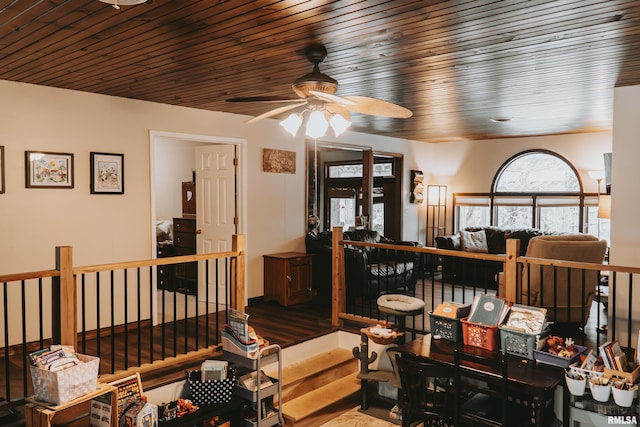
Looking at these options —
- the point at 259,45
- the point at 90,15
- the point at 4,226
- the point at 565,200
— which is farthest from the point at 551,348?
the point at 565,200

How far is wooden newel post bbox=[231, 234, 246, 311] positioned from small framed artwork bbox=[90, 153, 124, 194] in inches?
63.1

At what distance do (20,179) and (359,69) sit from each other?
310 cm

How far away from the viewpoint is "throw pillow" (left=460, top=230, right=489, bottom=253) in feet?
26.4

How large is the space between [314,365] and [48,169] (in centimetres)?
304

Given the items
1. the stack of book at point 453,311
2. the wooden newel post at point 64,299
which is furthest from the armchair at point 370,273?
the wooden newel post at point 64,299

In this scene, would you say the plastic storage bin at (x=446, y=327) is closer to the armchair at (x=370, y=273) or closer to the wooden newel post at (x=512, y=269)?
the wooden newel post at (x=512, y=269)

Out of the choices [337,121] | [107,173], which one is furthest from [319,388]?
[107,173]

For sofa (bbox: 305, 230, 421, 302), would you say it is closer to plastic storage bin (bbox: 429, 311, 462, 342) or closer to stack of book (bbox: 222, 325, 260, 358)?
plastic storage bin (bbox: 429, 311, 462, 342)

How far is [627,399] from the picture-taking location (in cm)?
277

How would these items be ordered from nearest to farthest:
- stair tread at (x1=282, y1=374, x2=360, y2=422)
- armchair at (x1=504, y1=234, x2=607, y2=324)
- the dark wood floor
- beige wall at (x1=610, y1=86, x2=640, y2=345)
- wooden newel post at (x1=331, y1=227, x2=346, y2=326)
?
the dark wood floor, stair tread at (x1=282, y1=374, x2=360, y2=422), beige wall at (x1=610, y1=86, x2=640, y2=345), armchair at (x1=504, y1=234, x2=607, y2=324), wooden newel post at (x1=331, y1=227, x2=346, y2=326)

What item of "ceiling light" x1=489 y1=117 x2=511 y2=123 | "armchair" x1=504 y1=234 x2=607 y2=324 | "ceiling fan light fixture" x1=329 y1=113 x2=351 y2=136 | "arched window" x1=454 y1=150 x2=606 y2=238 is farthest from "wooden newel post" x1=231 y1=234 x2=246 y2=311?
"arched window" x1=454 y1=150 x2=606 y2=238

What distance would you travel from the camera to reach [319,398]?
4.26 meters

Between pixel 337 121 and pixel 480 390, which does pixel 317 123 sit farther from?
pixel 480 390

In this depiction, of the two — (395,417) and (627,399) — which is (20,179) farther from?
(627,399)
